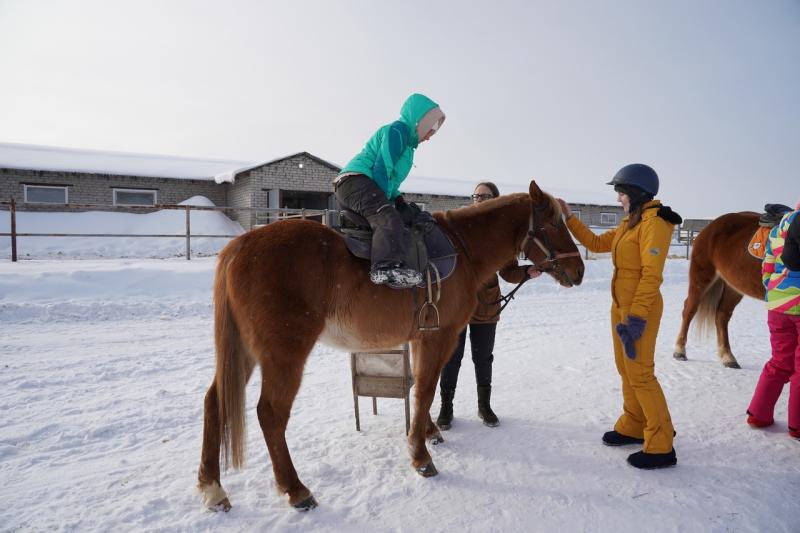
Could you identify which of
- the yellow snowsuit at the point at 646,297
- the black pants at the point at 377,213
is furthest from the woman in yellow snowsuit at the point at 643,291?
the black pants at the point at 377,213

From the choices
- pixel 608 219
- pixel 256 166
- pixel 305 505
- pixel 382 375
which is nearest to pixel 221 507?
pixel 305 505

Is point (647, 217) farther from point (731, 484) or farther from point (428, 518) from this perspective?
point (428, 518)

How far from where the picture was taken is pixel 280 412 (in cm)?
273

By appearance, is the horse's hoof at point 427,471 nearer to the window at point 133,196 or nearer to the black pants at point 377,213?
the black pants at point 377,213

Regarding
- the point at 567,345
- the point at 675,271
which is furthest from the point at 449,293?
the point at 675,271

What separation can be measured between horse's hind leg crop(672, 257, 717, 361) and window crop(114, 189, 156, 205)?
2038 cm

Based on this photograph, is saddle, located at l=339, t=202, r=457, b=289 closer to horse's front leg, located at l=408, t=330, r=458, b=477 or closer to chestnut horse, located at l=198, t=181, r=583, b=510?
chestnut horse, located at l=198, t=181, r=583, b=510

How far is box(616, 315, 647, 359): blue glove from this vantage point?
311 cm

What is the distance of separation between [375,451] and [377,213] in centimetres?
196

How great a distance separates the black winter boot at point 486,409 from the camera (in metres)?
3.91

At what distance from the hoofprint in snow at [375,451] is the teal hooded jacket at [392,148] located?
2212 millimetres

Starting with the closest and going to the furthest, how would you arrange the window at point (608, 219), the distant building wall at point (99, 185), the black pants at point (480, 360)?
the black pants at point (480, 360) → the distant building wall at point (99, 185) → the window at point (608, 219)

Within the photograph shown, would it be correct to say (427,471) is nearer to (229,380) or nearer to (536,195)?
(229,380)

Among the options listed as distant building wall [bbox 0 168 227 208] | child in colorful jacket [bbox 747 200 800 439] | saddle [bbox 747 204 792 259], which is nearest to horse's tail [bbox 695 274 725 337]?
saddle [bbox 747 204 792 259]
